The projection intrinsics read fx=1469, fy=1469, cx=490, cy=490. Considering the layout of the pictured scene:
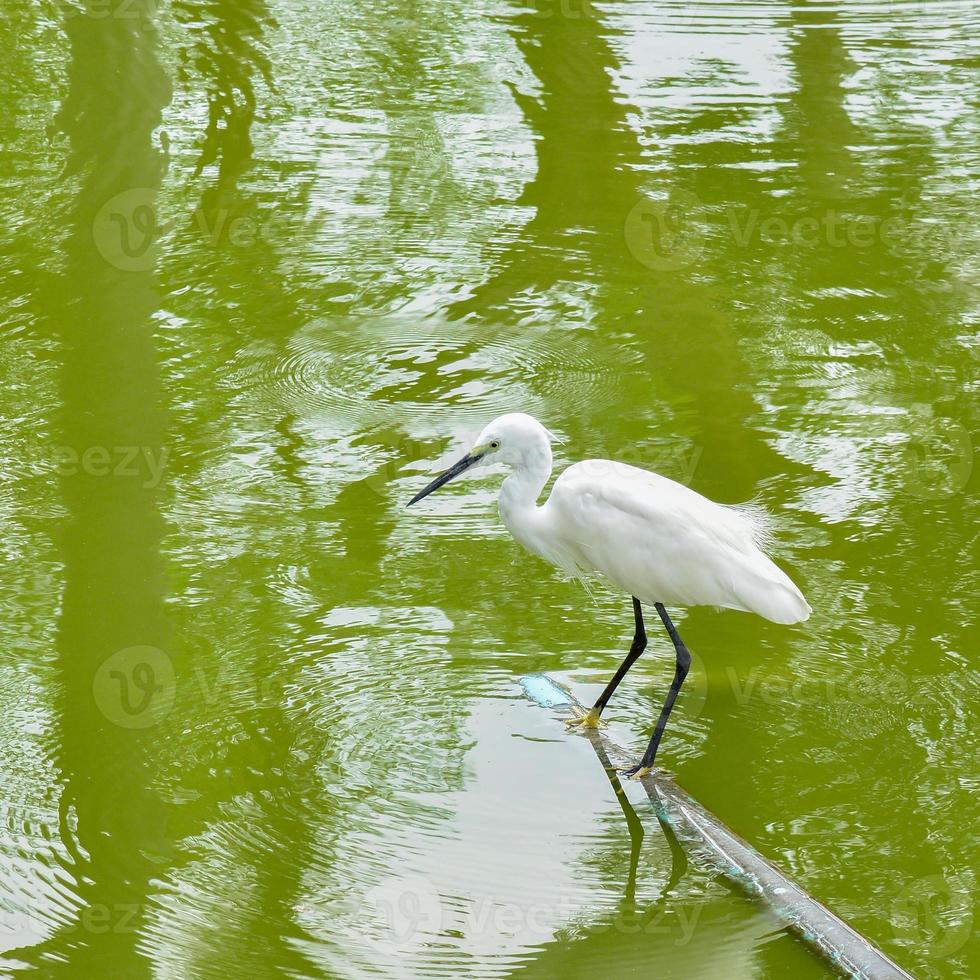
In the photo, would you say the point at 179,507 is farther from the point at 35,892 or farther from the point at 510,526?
the point at 35,892

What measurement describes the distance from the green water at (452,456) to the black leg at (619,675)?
0.41ft

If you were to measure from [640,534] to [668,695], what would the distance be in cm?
58

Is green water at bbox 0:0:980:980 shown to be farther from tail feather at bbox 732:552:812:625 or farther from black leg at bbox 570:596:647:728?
tail feather at bbox 732:552:812:625

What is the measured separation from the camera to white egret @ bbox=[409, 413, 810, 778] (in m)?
5.00

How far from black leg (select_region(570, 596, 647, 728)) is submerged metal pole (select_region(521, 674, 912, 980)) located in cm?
4

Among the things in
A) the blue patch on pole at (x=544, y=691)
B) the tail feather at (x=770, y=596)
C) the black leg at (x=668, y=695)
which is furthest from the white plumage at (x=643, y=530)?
the blue patch on pole at (x=544, y=691)

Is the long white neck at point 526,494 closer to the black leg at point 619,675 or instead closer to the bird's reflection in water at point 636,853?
the black leg at point 619,675

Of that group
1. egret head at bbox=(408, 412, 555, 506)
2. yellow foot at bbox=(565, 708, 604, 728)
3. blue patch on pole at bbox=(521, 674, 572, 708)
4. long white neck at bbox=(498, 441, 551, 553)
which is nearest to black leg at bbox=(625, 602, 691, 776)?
yellow foot at bbox=(565, 708, 604, 728)

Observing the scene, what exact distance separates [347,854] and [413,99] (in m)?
7.68

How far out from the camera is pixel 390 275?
340 inches

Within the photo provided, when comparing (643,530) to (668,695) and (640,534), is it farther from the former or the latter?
(668,695)

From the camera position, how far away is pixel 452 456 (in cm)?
692

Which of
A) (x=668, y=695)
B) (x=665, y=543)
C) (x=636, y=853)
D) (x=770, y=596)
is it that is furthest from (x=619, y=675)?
(x=636, y=853)

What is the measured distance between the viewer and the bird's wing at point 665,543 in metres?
5.00
